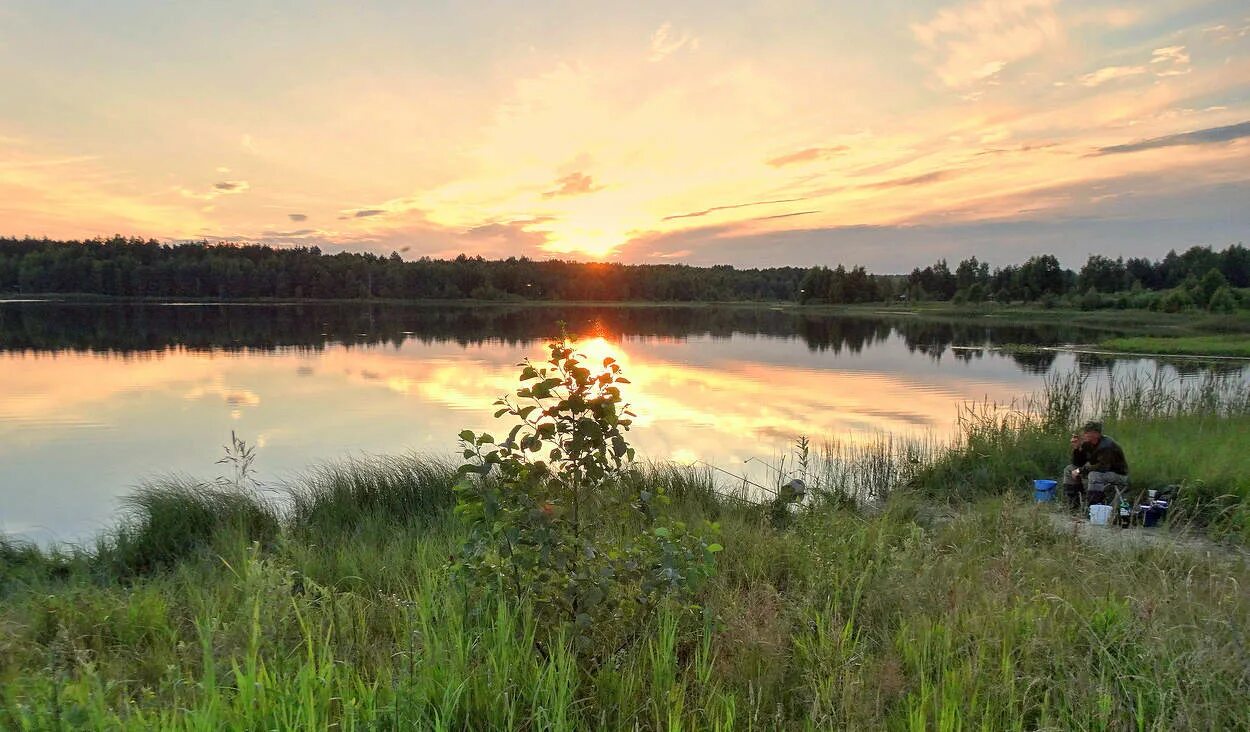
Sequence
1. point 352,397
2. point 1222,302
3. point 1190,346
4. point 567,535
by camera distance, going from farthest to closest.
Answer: point 1222,302 → point 1190,346 → point 352,397 → point 567,535

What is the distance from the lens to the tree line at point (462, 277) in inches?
4306

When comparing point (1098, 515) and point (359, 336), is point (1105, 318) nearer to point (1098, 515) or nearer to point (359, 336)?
point (359, 336)

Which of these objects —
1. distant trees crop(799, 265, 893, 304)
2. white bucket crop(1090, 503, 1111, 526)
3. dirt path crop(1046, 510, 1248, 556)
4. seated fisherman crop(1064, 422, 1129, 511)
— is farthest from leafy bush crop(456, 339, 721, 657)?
distant trees crop(799, 265, 893, 304)

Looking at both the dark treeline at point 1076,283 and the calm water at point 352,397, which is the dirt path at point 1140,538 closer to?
the calm water at point 352,397

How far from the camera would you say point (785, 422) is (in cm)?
1975

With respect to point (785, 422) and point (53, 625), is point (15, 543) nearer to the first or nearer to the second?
point (53, 625)

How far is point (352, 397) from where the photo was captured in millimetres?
23422

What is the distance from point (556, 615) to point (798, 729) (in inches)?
56.0

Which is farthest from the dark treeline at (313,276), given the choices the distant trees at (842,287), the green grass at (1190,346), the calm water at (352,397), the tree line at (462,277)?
the green grass at (1190,346)

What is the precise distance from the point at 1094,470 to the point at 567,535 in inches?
351

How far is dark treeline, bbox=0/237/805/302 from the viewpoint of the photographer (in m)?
127

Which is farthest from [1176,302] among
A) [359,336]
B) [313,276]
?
[313,276]

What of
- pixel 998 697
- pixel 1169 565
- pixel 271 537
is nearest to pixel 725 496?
pixel 1169 565

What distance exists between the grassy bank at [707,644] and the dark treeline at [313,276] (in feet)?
470
